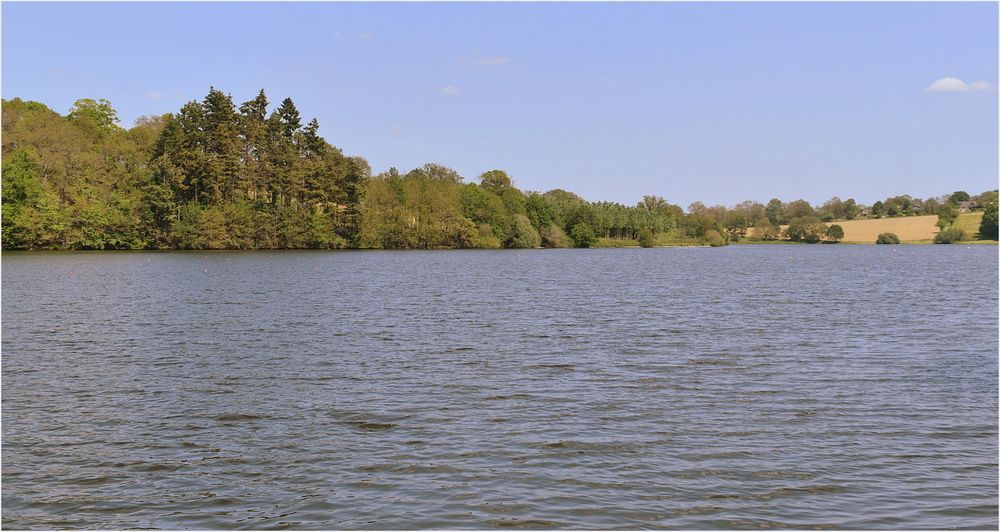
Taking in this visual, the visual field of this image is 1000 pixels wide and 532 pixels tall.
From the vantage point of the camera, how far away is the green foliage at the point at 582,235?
643ft

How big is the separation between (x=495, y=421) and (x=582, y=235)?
7134 inches

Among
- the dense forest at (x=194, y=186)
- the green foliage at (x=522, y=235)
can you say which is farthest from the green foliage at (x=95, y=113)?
the green foliage at (x=522, y=235)

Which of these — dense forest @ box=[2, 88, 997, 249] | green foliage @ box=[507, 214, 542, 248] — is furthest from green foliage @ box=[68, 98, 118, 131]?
green foliage @ box=[507, 214, 542, 248]

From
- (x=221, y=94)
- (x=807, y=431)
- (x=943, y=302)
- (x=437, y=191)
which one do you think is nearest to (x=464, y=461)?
(x=807, y=431)

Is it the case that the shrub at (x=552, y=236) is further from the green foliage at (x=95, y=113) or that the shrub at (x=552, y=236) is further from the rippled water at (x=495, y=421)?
the rippled water at (x=495, y=421)

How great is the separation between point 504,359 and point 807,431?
10.3 meters

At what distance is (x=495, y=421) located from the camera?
16359 millimetres

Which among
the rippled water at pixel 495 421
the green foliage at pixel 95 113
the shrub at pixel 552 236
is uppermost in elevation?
the green foliage at pixel 95 113

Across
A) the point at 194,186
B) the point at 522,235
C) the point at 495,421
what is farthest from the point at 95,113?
the point at 495,421

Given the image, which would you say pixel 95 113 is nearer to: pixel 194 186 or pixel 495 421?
pixel 194 186

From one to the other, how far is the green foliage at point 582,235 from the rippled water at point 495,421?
16018cm

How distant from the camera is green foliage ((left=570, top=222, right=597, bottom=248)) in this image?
643 ft

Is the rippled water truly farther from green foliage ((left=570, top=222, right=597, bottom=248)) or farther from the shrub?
green foliage ((left=570, top=222, right=597, bottom=248))

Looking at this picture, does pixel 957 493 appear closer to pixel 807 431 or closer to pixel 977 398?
pixel 807 431
